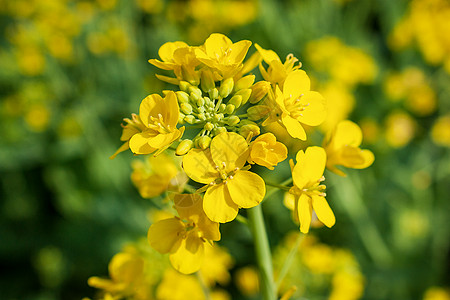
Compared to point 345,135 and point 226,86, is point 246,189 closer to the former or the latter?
point 226,86

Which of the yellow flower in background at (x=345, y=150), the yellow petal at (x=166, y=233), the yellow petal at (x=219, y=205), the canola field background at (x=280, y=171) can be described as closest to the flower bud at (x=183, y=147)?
the yellow petal at (x=219, y=205)

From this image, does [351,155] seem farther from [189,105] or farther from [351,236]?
[351,236]

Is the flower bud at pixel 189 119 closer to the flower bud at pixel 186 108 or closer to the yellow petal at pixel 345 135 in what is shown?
the flower bud at pixel 186 108

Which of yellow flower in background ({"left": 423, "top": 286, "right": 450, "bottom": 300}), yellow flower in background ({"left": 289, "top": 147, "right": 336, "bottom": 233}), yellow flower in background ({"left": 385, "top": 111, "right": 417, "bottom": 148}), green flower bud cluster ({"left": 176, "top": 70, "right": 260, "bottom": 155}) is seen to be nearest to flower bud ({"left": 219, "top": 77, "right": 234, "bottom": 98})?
green flower bud cluster ({"left": 176, "top": 70, "right": 260, "bottom": 155})

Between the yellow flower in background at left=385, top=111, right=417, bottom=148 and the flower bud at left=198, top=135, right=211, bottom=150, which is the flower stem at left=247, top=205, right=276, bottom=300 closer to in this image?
the flower bud at left=198, top=135, right=211, bottom=150

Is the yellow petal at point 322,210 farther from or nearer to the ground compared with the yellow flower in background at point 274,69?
nearer to the ground

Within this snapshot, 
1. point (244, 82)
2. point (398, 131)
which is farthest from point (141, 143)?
point (398, 131)

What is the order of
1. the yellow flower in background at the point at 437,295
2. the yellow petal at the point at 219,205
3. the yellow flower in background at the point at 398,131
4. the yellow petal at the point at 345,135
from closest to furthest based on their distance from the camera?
the yellow petal at the point at 219,205
the yellow petal at the point at 345,135
the yellow flower in background at the point at 437,295
the yellow flower in background at the point at 398,131
